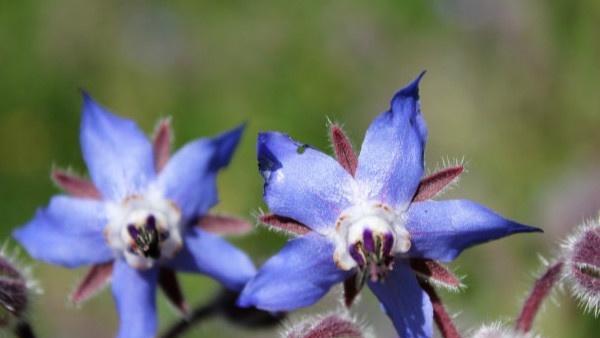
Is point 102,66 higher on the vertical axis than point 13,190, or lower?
higher

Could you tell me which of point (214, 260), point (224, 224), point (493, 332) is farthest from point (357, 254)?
point (224, 224)

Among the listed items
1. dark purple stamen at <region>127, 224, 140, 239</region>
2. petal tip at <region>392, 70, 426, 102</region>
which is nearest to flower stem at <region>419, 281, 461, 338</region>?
petal tip at <region>392, 70, 426, 102</region>

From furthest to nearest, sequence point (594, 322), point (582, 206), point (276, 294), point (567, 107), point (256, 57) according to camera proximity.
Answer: point (256, 57)
point (567, 107)
point (582, 206)
point (594, 322)
point (276, 294)

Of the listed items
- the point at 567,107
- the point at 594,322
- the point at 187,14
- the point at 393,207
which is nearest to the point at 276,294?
the point at 393,207

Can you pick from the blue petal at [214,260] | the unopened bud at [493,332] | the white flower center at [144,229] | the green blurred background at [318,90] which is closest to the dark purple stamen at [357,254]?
the unopened bud at [493,332]

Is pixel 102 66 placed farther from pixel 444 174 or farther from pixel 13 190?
pixel 444 174

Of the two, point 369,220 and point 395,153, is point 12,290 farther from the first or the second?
point 395,153

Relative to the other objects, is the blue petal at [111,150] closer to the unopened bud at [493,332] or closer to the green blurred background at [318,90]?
the unopened bud at [493,332]
